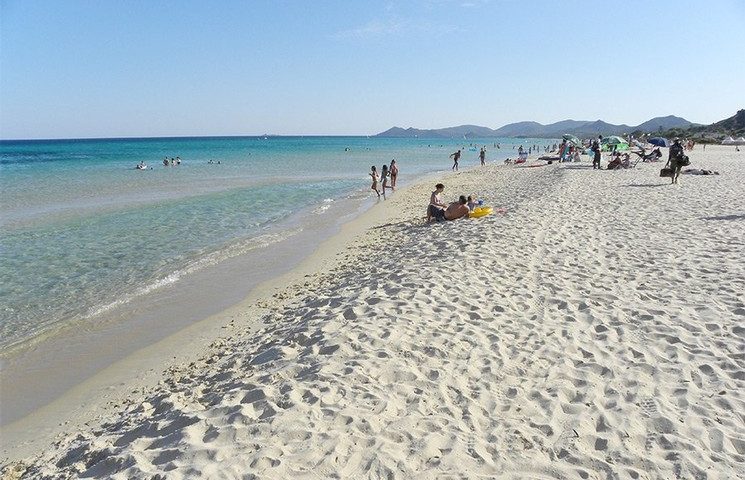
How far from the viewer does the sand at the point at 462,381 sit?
144 inches

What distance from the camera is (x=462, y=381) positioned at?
4707 mm

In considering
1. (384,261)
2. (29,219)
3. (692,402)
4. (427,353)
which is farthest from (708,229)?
(29,219)

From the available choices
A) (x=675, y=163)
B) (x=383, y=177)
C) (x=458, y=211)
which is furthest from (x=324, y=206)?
(x=675, y=163)

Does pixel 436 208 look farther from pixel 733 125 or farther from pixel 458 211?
pixel 733 125

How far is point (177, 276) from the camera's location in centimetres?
1027

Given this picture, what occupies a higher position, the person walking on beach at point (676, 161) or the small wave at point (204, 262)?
the person walking on beach at point (676, 161)

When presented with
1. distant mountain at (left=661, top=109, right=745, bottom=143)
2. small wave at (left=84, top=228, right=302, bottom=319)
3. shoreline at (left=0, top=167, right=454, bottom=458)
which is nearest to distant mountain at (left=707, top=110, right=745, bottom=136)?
distant mountain at (left=661, top=109, right=745, bottom=143)

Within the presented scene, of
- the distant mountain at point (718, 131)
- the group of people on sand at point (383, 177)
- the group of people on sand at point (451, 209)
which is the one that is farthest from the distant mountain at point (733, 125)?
the group of people on sand at point (451, 209)

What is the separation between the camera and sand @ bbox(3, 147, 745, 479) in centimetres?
367

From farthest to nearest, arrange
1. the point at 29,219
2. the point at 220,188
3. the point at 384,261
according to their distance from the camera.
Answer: the point at 220,188
the point at 29,219
the point at 384,261

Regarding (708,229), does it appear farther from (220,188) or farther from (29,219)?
(220,188)

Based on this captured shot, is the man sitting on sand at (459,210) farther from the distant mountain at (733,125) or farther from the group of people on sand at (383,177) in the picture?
the distant mountain at (733,125)

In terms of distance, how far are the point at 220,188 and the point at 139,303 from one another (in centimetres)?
1991

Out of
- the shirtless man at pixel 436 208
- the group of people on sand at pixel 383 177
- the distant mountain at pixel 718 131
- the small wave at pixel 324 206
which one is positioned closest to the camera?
the shirtless man at pixel 436 208
